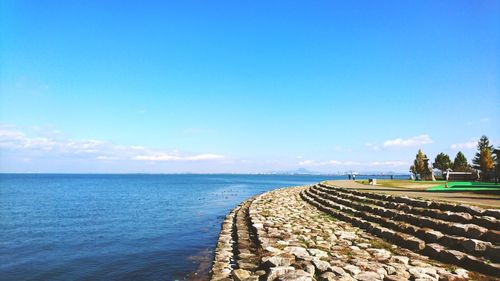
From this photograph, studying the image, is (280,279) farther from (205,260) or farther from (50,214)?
(50,214)

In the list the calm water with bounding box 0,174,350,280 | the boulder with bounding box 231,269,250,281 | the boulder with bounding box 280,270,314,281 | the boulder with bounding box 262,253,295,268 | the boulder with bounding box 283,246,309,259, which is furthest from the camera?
the calm water with bounding box 0,174,350,280

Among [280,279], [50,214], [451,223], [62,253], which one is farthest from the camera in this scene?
[50,214]

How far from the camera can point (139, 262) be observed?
1437cm

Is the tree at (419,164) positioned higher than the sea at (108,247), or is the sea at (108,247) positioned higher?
the tree at (419,164)

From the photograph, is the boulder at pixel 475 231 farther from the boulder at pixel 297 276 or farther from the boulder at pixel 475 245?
the boulder at pixel 297 276

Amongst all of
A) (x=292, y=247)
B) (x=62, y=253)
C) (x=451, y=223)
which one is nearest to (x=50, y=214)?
(x=62, y=253)

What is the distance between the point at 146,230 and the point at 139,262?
8579mm

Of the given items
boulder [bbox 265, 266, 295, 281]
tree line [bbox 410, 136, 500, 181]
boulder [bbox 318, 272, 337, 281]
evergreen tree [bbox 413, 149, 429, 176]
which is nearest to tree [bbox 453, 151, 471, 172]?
tree line [bbox 410, 136, 500, 181]

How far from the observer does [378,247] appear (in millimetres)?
11445

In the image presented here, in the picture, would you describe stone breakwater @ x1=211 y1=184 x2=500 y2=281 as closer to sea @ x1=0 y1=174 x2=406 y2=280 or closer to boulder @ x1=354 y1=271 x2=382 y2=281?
boulder @ x1=354 y1=271 x2=382 y2=281

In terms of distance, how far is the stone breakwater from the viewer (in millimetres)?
8664

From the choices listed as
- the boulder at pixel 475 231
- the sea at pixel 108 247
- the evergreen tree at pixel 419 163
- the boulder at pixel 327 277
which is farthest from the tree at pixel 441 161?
the boulder at pixel 327 277

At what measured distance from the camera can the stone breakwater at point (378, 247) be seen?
8664mm

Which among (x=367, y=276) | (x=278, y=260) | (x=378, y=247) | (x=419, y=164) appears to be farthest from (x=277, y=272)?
(x=419, y=164)
